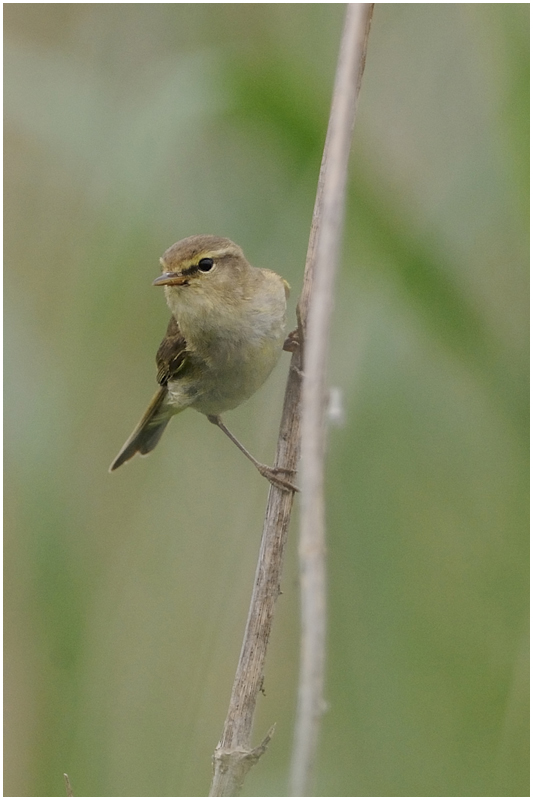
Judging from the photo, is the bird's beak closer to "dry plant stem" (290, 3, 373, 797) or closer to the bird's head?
the bird's head

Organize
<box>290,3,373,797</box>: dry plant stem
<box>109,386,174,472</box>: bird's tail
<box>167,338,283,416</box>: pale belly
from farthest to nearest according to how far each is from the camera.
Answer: <box>109,386,174,472</box>: bird's tail
<box>167,338,283,416</box>: pale belly
<box>290,3,373,797</box>: dry plant stem

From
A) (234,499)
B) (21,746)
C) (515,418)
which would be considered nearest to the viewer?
(515,418)

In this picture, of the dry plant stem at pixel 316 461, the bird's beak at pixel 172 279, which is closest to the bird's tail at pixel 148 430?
the bird's beak at pixel 172 279

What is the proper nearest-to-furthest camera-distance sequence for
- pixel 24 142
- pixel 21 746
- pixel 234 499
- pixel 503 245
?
pixel 503 245, pixel 21 746, pixel 234 499, pixel 24 142

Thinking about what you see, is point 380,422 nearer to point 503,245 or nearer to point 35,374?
point 503,245

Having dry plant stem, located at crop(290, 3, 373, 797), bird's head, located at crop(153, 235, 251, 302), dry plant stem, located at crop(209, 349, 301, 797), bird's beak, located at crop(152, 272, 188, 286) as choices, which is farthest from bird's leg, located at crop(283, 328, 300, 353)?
dry plant stem, located at crop(290, 3, 373, 797)

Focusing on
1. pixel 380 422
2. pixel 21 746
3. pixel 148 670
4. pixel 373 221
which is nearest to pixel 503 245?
pixel 373 221

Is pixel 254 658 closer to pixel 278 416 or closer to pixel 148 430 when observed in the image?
pixel 278 416
